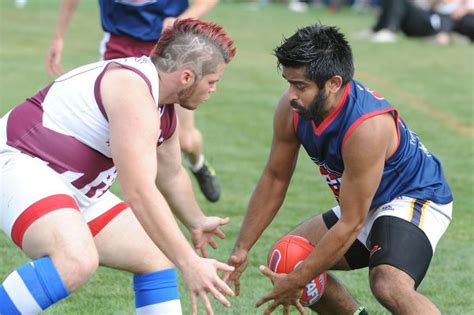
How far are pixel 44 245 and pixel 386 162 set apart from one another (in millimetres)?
1748

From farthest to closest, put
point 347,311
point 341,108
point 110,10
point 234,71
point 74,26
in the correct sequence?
point 74,26 < point 234,71 < point 110,10 < point 347,311 < point 341,108

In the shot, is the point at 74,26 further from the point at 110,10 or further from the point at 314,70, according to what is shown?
the point at 314,70

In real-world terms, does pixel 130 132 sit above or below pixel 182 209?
above

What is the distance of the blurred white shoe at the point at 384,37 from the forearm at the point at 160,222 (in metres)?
17.0

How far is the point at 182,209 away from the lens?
4848 millimetres

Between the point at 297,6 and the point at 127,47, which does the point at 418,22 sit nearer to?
the point at 297,6

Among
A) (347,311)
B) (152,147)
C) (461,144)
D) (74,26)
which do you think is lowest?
(74,26)

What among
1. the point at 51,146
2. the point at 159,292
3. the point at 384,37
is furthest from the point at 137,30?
the point at 384,37

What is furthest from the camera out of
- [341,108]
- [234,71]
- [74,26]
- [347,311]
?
[74,26]

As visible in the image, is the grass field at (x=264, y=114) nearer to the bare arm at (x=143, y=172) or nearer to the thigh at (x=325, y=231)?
the thigh at (x=325, y=231)

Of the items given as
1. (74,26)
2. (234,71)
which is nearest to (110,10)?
(234,71)

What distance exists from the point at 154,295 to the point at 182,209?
22.2 inches

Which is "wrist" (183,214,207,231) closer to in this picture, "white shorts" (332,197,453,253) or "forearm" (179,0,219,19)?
"white shorts" (332,197,453,253)

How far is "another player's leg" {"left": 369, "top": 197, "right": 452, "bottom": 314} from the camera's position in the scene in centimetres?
454
